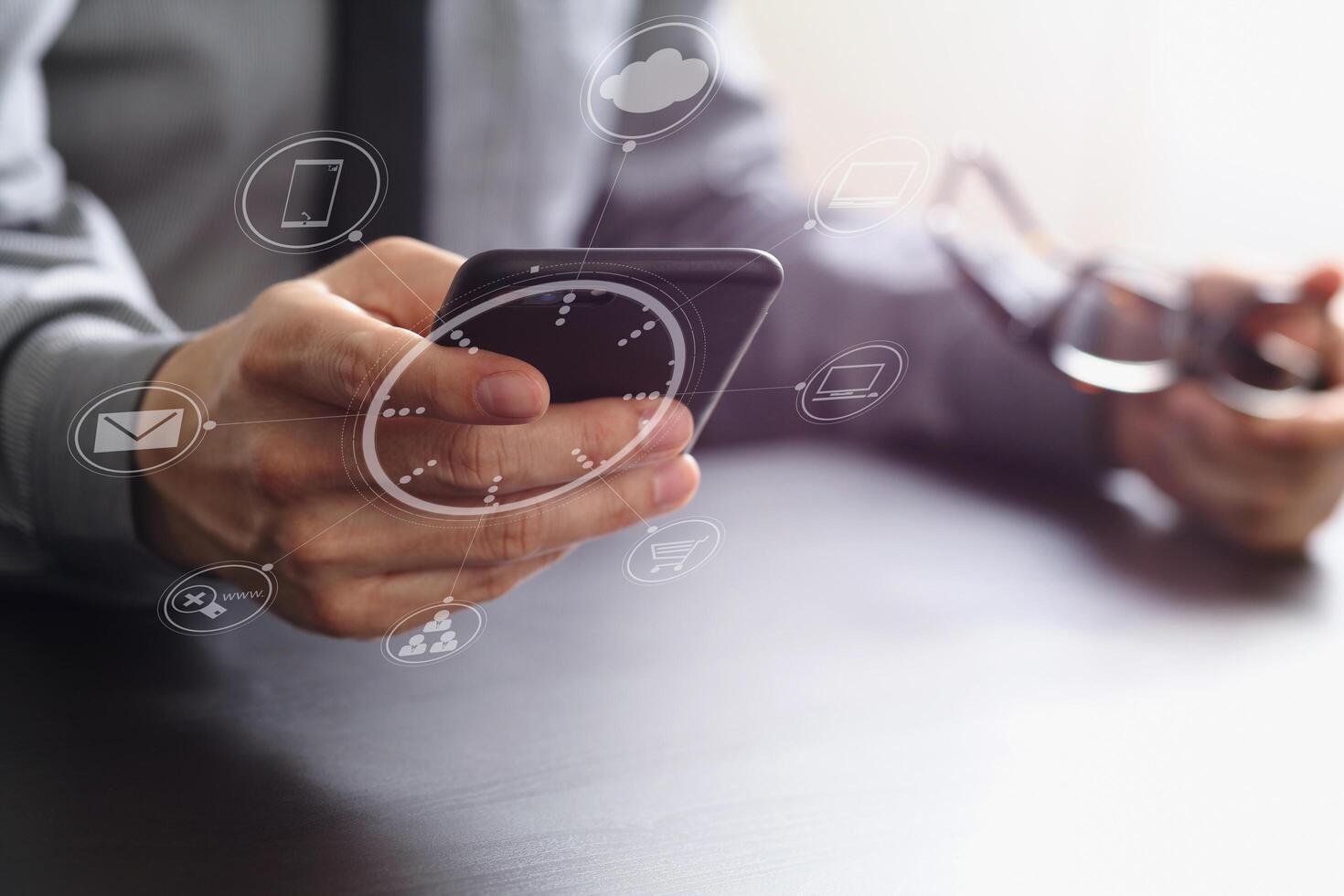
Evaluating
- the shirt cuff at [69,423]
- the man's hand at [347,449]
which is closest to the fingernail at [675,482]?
the man's hand at [347,449]

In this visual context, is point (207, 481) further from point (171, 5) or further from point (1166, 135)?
point (1166, 135)

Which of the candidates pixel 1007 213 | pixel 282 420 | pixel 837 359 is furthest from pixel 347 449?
pixel 1007 213

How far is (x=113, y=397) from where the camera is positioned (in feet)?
0.59

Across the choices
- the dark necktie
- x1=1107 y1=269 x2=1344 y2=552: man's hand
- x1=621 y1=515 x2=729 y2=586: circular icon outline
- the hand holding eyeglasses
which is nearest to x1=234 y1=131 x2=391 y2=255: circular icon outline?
→ the dark necktie

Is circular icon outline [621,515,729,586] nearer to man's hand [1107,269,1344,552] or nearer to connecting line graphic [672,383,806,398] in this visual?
connecting line graphic [672,383,806,398]

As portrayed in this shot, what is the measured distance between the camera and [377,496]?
0.20 metres

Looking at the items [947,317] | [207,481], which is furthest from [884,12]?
[207,481]

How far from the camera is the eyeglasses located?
1.21ft

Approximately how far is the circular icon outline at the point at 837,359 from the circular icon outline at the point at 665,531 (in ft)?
0.13

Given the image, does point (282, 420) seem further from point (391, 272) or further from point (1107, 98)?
point (1107, 98)

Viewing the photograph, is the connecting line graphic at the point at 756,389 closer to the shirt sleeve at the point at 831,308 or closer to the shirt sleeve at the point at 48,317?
the shirt sleeve at the point at 831,308

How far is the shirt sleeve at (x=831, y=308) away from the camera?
0.25 meters

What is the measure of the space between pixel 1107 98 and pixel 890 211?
0.25 meters

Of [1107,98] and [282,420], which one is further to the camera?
[1107,98]
